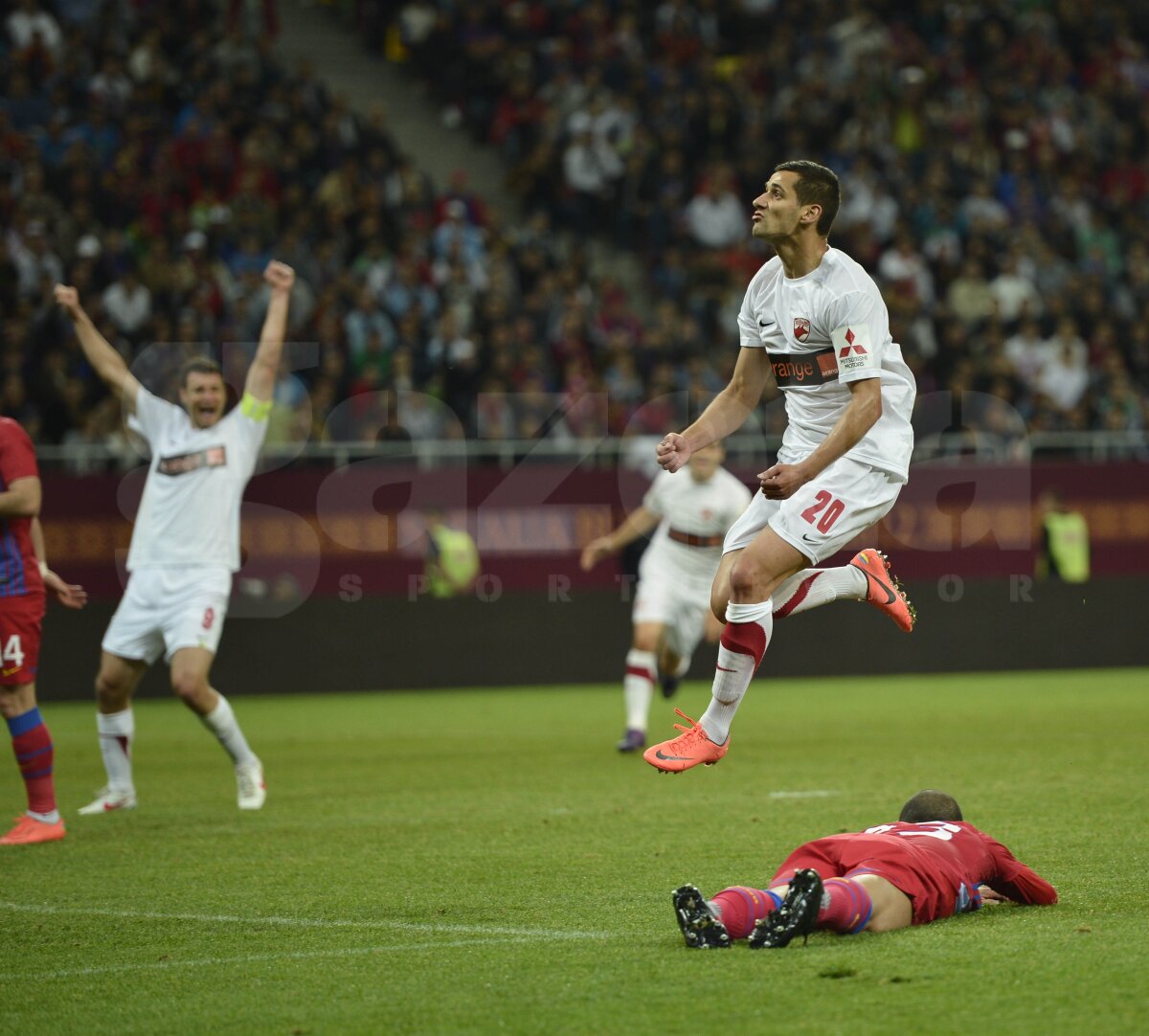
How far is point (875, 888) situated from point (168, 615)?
5584 mm

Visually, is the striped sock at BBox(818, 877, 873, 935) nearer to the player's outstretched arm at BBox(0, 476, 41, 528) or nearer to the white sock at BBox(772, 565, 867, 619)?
the white sock at BBox(772, 565, 867, 619)

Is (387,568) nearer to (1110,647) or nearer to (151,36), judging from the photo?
(151,36)

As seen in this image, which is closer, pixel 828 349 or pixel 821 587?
pixel 828 349

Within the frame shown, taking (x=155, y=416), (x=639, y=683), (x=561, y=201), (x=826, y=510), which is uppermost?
(x=561, y=201)

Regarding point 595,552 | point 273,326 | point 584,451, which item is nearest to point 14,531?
point 273,326

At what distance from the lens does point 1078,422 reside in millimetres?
22516

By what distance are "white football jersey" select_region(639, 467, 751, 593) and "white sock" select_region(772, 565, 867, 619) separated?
620 cm

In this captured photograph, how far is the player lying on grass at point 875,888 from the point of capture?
573cm

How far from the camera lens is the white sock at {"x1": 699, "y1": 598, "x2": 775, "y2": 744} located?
746cm

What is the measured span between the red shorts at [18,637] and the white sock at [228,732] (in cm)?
130

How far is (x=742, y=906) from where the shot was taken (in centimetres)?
584

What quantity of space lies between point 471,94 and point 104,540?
9237 mm

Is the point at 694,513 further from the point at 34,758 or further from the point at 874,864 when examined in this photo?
the point at 874,864

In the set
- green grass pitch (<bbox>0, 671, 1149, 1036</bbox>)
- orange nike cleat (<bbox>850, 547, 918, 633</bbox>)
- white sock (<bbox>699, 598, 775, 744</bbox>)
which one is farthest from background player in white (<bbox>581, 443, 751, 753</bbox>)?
white sock (<bbox>699, 598, 775, 744</bbox>)
